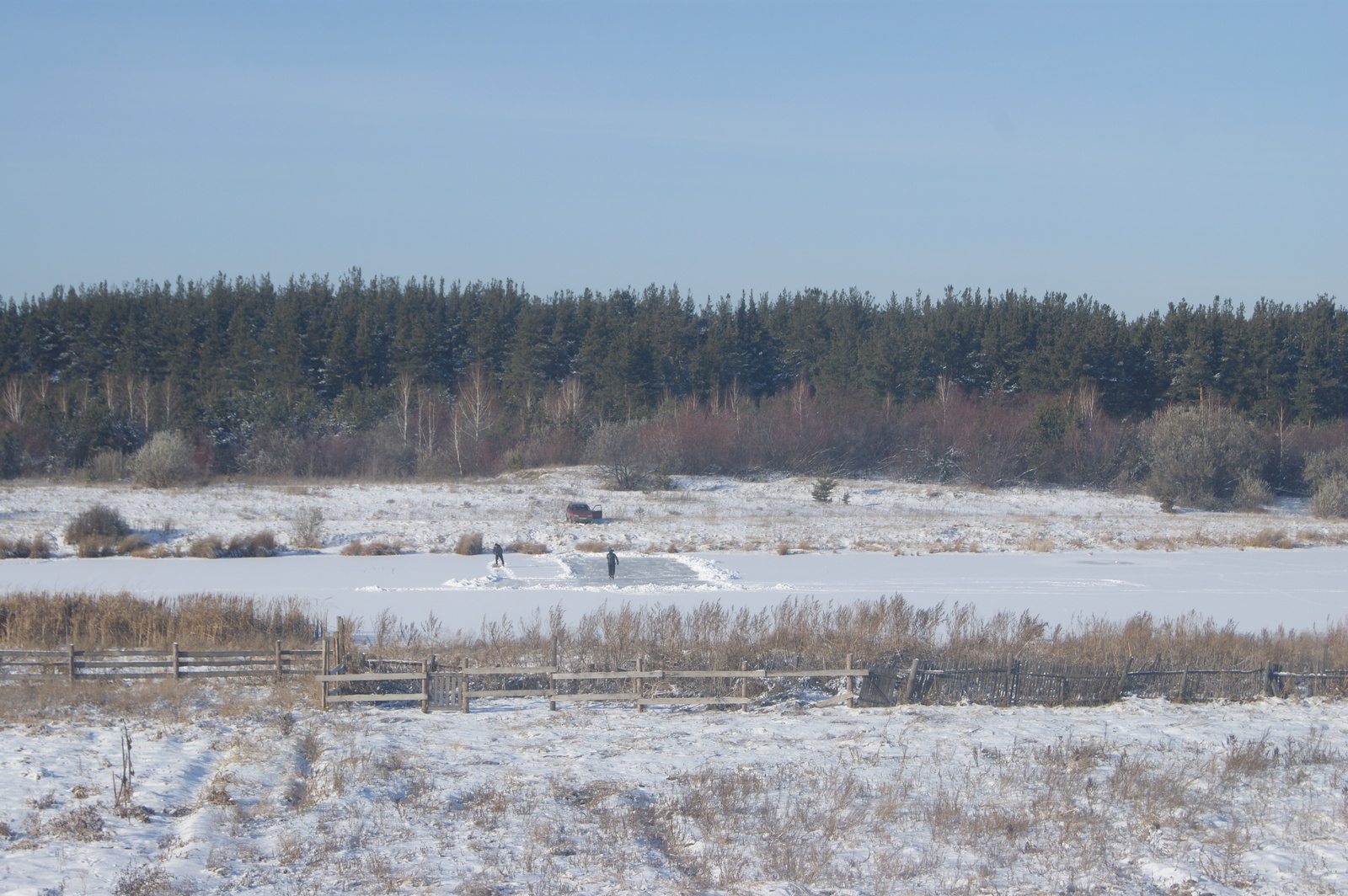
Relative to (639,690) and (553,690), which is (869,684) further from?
(553,690)

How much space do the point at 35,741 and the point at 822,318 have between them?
263ft

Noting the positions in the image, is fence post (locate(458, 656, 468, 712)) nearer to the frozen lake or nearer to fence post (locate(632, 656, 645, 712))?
fence post (locate(632, 656, 645, 712))

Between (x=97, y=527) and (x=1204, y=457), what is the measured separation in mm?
53794

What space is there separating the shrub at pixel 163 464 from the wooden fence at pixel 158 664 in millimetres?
31627

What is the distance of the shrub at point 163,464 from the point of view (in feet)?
146

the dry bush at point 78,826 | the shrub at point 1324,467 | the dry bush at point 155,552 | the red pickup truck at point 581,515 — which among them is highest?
the shrub at point 1324,467

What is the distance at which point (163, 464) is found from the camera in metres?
44.5

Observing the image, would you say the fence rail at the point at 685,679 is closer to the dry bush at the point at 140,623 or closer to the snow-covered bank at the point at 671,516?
the dry bush at the point at 140,623

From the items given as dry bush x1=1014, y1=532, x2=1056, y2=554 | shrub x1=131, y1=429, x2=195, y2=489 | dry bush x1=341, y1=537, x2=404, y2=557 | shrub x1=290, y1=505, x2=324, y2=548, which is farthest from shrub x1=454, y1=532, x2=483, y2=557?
shrub x1=131, y1=429, x2=195, y2=489

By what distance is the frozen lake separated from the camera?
2241 cm

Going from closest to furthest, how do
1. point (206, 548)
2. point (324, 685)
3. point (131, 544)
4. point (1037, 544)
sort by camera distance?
point (324, 685)
point (206, 548)
point (131, 544)
point (1037, 544)

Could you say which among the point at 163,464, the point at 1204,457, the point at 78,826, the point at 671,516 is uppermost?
the point at 1204,457

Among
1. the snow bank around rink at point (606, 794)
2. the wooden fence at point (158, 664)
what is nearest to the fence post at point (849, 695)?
the snow bank around rink at point (606, 794)

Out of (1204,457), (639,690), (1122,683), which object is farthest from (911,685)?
(1204,457)
